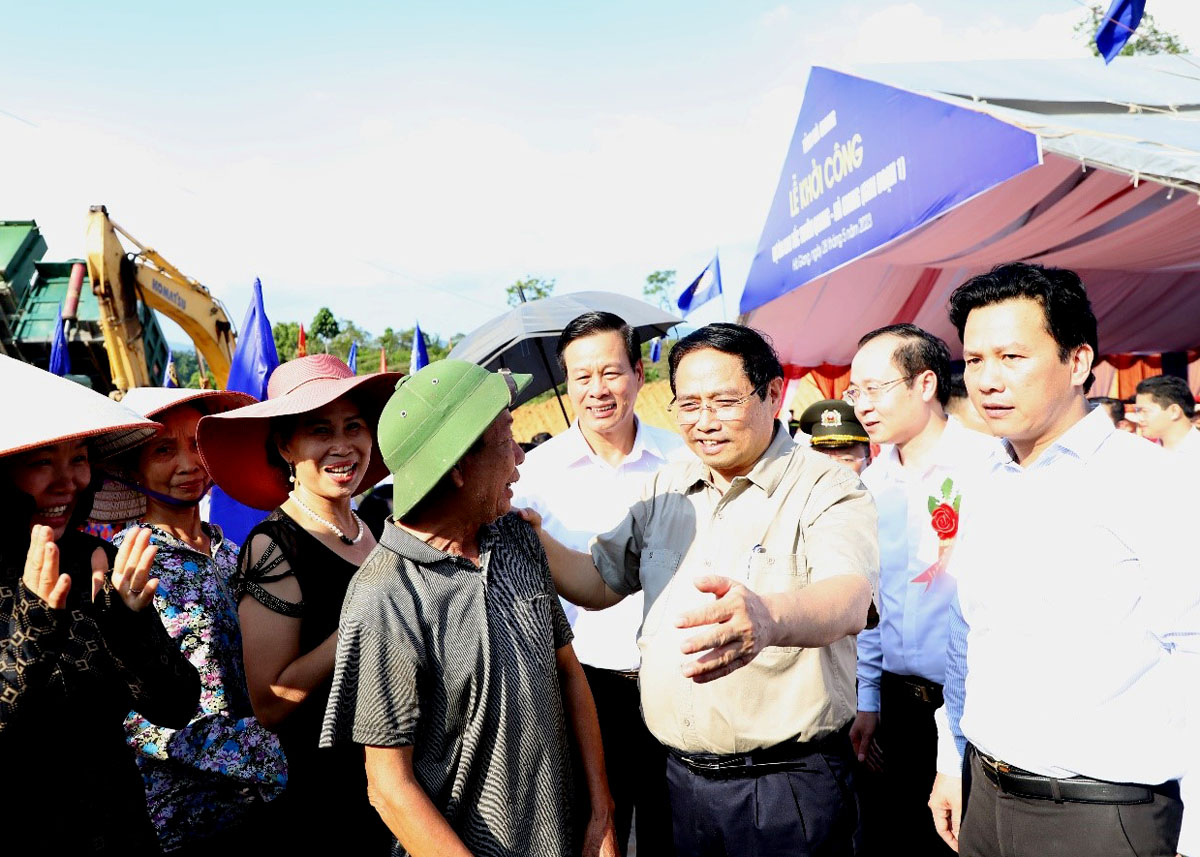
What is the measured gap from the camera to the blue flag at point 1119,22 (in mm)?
6238

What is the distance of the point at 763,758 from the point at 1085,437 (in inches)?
40.2

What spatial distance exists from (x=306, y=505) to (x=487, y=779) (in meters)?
0.96

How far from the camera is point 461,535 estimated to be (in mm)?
1838

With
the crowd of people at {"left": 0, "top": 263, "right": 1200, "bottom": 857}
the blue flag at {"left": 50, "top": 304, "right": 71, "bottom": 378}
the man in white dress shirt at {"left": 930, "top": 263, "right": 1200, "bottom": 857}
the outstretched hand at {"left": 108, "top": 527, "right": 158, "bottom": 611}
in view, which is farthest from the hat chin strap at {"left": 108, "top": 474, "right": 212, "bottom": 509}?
the blue flag at {"left": 50, "top": 304, "right": 71, "bottom": 378}

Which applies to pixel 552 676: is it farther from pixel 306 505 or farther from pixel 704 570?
pixel 306 505

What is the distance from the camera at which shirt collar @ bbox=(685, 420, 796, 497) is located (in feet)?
6.82

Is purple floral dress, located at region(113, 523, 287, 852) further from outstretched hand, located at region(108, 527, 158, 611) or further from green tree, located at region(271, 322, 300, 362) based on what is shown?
green tree, located at region(271, 322, 300, 362)

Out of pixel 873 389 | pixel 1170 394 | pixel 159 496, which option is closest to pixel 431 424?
pixel 159 496

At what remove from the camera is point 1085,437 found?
1.94 meters

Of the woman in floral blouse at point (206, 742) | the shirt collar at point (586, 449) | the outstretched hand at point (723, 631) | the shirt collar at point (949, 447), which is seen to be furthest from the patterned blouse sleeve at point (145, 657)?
the shirt collar at point (949, 447)

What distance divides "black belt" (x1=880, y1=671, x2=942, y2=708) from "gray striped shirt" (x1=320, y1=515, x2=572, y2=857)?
1554 millimetres

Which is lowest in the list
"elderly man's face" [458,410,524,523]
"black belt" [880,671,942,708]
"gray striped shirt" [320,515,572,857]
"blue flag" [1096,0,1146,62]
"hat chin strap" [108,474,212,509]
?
"black belt" [880,671,942,708]

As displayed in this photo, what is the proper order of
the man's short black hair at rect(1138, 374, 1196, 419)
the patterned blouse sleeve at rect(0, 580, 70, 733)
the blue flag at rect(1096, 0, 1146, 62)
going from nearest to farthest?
the patterned blouse sleeve at rect(0, 580, 70, 733) → the man's short black hair at rect(1138, 374, 1196, 419) → the blue flag at rect(1096, 0, 1146, 62)

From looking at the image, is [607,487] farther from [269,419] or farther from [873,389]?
[269,419]
